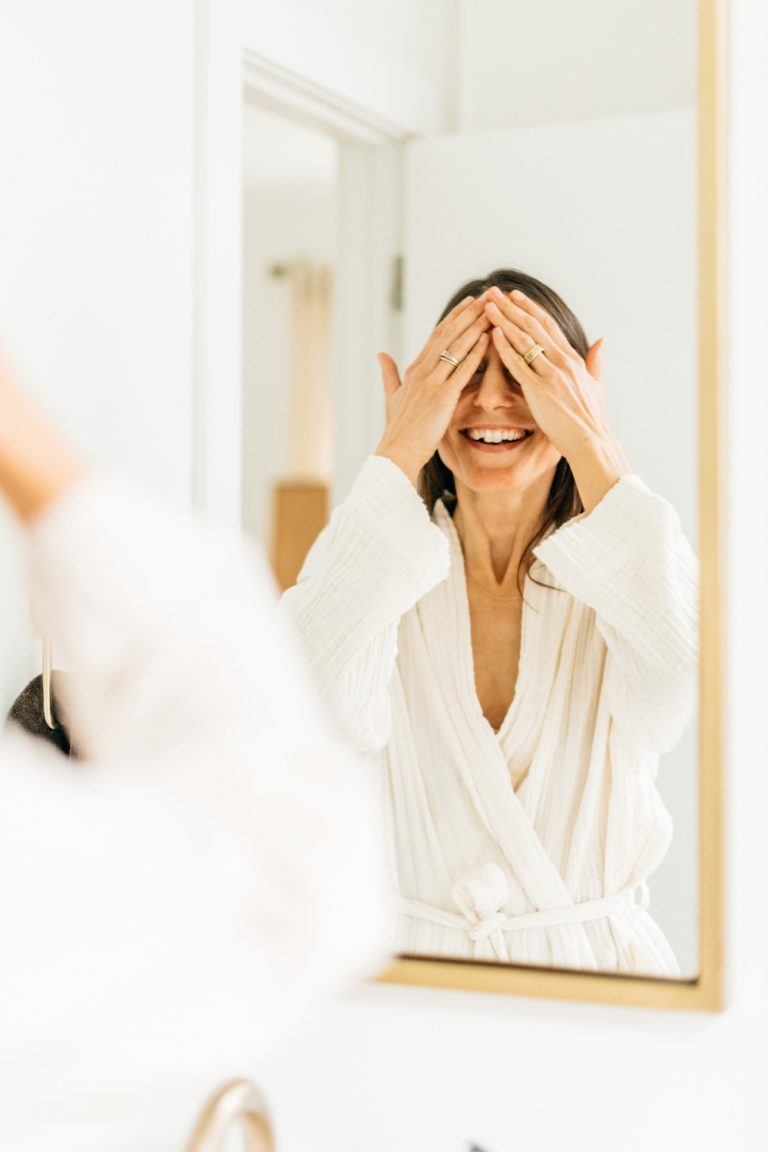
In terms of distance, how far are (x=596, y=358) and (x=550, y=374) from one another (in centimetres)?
3

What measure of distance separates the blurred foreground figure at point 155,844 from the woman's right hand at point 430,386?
0.47 metres

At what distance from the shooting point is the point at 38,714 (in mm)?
857

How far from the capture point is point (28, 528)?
1.28 ft

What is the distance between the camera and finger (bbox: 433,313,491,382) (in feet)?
2.72

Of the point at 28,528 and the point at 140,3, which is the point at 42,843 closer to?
the point at 28,528

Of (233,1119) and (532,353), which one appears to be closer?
(233,1119)

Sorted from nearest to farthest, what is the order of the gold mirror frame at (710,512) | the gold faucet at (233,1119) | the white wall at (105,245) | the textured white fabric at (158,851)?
1. the textured white fabric at (158,851)
2. the gold faucet at (233,1119)
3. the gold mirror frame at (710,512)
4. the white wall at (105,245)


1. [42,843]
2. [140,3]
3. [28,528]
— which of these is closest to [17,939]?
[42,843]

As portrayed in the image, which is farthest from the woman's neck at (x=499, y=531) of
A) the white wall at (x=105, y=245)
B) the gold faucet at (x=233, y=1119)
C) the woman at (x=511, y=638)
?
the gold faucet at (x=233, y=1119)

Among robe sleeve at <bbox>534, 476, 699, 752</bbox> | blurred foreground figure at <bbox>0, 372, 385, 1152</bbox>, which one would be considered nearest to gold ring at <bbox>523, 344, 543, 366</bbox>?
robe sleeve at <bbox>534, 476, 699, 752</bbox>

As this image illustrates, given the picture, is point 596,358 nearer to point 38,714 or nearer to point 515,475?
point 515,475

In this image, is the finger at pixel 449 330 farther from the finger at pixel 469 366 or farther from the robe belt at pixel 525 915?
the robe belt at pixel 525 915

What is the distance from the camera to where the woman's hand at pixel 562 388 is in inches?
31.8

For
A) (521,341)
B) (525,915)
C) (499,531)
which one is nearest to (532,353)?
(521,341)
